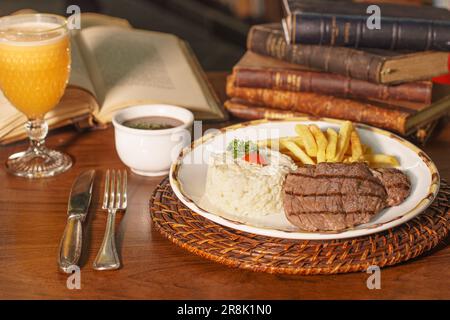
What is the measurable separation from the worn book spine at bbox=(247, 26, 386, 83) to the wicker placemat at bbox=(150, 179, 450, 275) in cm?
64

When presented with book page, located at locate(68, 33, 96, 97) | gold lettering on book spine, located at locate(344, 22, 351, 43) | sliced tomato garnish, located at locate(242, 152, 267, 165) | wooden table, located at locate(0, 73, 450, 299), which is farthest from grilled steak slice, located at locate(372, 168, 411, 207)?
book page, located at locate(68, 33, 96, 97)

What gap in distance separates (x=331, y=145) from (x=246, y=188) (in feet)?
1.03

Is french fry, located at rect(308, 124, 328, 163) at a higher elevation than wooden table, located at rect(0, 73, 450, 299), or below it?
higher

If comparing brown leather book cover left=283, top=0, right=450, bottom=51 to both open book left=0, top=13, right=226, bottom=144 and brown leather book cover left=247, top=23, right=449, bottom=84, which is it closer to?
brown leather book cover left=247, top=23, right=449, bottom=84

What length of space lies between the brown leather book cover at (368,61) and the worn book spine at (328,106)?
87 mm

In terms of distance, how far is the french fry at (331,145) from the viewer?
1.70m

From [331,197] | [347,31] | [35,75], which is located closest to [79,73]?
[35,75]

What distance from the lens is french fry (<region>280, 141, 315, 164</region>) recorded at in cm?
172

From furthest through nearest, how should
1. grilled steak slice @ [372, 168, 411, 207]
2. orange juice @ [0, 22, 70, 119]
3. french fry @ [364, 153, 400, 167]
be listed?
orange juice @ [0, 22, 70, 119] < french fry @ [364, 153, 400, 167] < grilled steak slice @ [372, 168, 411, 207]

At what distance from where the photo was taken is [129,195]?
70.0 inches

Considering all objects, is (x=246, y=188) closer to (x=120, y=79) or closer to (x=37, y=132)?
(x=37, y=132)

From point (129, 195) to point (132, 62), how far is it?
2.70 feet

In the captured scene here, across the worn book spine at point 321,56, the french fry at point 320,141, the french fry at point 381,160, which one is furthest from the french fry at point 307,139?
the worn book spine at point 321,56
